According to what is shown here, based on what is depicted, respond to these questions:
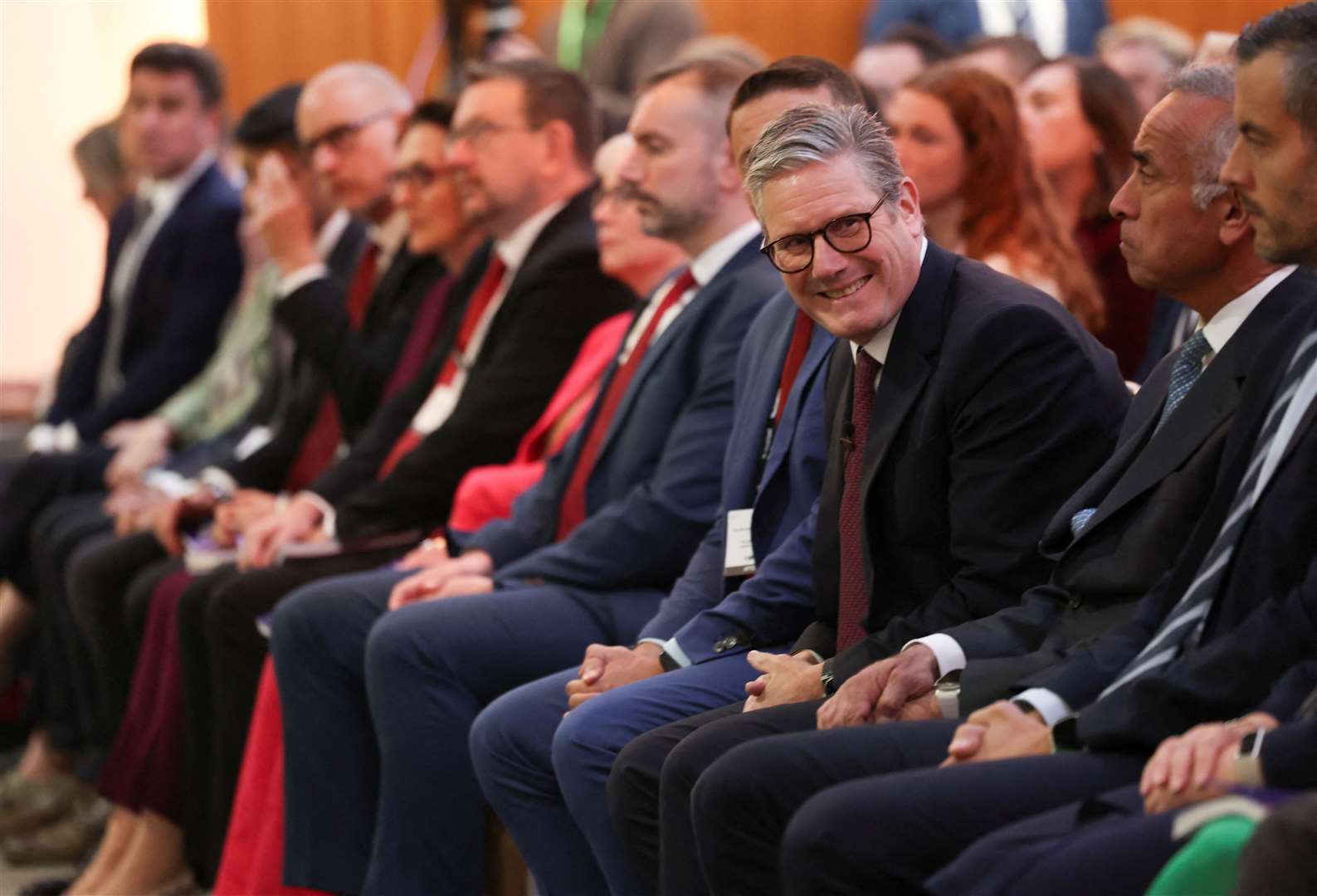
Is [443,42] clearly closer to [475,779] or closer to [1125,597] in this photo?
[475,779]

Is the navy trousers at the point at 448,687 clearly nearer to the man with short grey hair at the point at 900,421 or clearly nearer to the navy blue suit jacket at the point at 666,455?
the navy blue suit jacket at the point at 666,455

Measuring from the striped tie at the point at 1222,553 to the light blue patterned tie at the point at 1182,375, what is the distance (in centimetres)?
25

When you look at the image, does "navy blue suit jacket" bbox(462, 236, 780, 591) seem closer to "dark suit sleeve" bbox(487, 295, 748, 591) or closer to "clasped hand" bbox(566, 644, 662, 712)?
"dark suit sleeve" bbox(487, 295, 748, 591)

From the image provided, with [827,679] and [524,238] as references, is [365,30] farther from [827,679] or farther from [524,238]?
[827,679]

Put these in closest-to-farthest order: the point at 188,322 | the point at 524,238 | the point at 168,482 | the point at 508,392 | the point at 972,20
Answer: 1. the point at 508,392
2. the point at 524,238
3. the point at 168,482
4. the point at 188,322
5. the point at 972,20

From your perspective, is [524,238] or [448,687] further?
[524,238]

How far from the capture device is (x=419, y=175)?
4234 mm

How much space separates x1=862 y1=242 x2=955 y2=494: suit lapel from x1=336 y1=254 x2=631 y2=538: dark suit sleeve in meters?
1.39

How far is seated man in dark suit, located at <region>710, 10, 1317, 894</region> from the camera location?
1869mm

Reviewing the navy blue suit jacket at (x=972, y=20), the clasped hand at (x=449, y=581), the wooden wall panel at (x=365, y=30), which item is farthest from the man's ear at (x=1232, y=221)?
the wooden wall panel at (x=365, y=30)

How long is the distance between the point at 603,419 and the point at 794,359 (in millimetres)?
617

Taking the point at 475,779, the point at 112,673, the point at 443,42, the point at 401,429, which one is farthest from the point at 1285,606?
the point at 443,42

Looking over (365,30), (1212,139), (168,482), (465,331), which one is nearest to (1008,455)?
(1212,139)

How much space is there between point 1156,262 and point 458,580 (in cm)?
144
